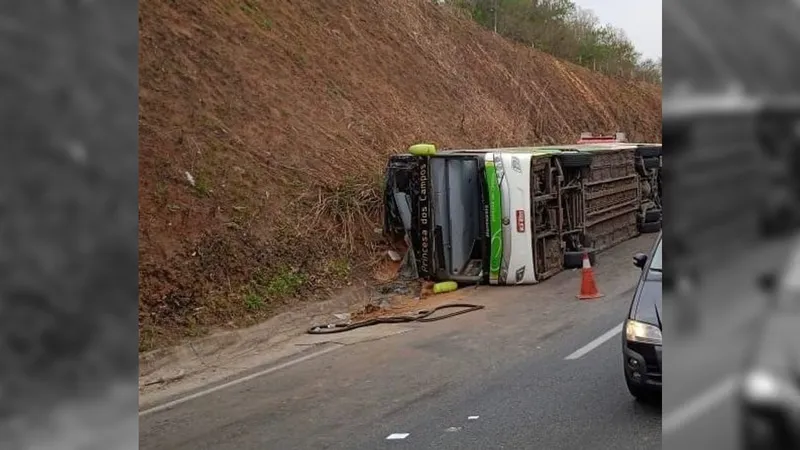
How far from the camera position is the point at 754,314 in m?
1.58

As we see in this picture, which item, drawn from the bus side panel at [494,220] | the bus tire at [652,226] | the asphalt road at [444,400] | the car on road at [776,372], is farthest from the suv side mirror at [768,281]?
the bus side panel at [494,220]

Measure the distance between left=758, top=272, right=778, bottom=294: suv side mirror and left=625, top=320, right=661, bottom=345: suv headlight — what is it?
3.25 m

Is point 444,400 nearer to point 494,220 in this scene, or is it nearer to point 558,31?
point 494,220

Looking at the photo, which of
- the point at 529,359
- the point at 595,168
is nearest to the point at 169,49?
the point at 595,168

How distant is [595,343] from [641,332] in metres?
2.65

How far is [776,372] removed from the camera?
1.57m

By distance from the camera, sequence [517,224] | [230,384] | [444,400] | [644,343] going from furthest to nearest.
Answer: [517,224] < [230,384] < [444,400] < [644,343]

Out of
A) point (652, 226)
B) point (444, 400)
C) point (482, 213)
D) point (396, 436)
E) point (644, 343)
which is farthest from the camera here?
point (482, 213)

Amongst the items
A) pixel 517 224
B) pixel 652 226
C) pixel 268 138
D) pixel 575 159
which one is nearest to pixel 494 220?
pixel 517 224

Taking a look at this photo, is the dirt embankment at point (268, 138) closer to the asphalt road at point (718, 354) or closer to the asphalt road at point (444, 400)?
the asphalt road at point (444, 400)

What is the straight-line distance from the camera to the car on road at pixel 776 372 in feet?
5.05

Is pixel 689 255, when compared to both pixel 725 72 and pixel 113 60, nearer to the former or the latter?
pixel 725 72

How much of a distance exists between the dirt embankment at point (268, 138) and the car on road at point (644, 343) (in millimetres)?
2865

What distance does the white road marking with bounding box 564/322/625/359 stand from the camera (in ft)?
23.7
